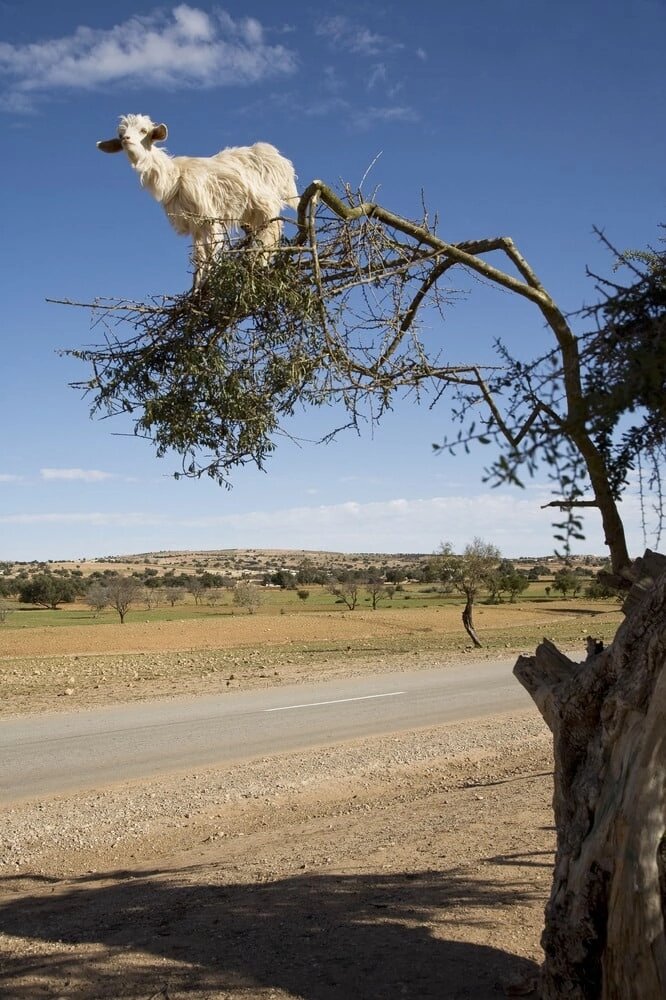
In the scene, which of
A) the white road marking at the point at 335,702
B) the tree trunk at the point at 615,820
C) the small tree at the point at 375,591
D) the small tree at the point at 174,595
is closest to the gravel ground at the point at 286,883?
the tree trunk at the point at 615,820

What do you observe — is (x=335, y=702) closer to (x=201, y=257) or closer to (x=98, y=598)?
(x=201, y=257)

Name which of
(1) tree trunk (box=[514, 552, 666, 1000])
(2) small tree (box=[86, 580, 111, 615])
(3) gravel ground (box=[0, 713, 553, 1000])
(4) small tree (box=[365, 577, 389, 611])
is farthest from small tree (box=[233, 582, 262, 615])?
(1) tree trunk (box=[514, 552, 666, 1000])

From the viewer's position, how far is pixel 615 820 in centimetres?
418

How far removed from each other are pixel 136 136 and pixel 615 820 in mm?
4436

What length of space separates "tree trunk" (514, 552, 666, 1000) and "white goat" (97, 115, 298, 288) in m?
2.92

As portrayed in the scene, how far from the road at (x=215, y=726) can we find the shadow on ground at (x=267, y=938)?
4421 mm

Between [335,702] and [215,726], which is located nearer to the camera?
[215,726]

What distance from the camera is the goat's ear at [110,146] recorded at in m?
5.65

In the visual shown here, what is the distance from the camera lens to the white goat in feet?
18.0

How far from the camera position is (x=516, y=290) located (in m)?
5.52

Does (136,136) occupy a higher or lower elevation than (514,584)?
higher

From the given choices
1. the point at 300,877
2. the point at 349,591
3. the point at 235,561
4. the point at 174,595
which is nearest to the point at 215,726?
the point at 300,877

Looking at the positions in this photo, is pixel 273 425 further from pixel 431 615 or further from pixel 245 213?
pixel 431 615

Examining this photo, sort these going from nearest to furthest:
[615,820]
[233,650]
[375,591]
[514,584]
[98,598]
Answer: [615,820] < [233,650] < [98,598] < [514,584] < [375,591]
